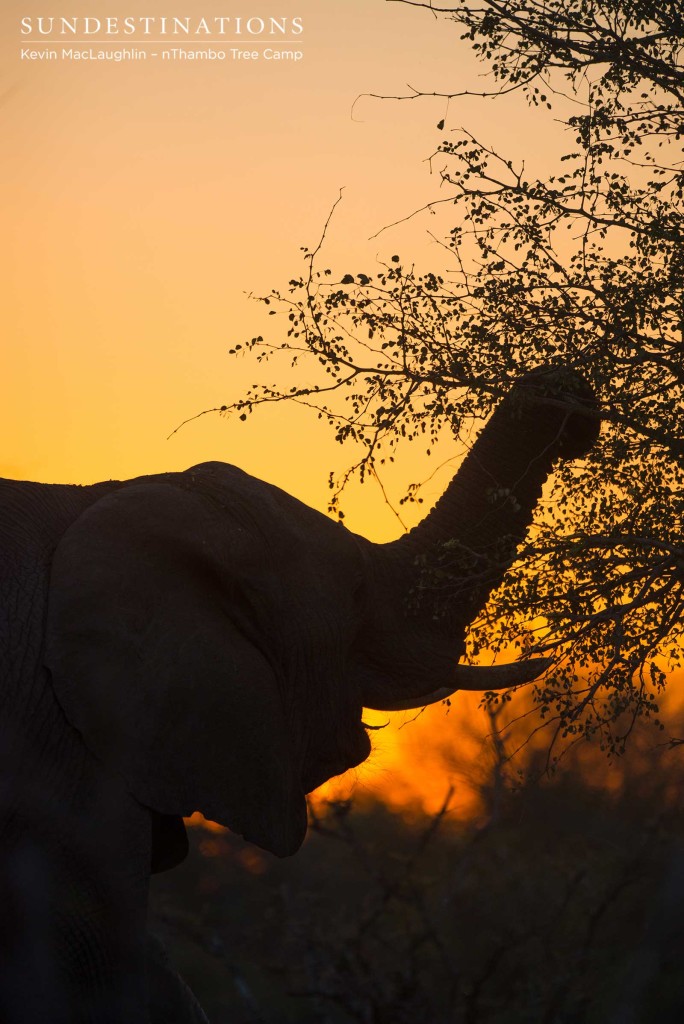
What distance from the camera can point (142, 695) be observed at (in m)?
6.09

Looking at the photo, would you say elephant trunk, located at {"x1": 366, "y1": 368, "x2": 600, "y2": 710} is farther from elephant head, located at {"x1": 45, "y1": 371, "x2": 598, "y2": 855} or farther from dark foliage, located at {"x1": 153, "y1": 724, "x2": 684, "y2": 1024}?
dark foliage, located at {"x1": 153, "y1": 724, "x2": 684, "y2": 1024}

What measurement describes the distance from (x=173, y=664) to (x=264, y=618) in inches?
26.7

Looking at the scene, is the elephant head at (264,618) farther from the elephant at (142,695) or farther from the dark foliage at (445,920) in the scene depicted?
the dark foliage at (445,920)

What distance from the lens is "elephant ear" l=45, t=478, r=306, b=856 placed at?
19.9ft

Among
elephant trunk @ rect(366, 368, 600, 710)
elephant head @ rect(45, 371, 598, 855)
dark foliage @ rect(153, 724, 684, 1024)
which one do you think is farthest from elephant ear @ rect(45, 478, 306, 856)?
dark foliage @ rect(153, 724, 684, 1024)

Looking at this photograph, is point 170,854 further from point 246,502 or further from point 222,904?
point 222,904

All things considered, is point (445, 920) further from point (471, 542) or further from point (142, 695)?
point (142, 695)

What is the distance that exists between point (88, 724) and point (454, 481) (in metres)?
2.87

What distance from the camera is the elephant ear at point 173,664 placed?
19.9 ft

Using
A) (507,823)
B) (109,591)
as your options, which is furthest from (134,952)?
(507,823)

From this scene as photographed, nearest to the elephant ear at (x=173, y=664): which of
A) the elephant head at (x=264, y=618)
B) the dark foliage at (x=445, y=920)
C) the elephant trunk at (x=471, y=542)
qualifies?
the elephant head at (x=264, y=618)

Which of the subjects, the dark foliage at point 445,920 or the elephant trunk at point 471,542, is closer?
the elephant trunk at point 471,542

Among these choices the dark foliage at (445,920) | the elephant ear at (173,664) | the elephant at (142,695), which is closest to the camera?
the elephant at (142,695)

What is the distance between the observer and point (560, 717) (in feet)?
25.3
